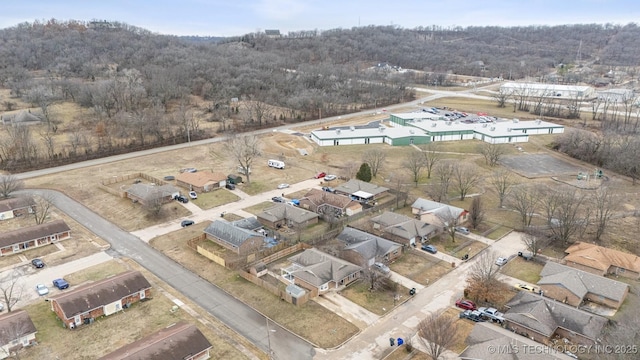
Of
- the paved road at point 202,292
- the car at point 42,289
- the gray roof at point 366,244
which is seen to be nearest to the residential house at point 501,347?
the paved road at point 202,292

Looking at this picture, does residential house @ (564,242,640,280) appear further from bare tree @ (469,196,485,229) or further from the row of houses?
the row of houses

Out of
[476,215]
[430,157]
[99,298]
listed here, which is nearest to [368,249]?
[476,215]

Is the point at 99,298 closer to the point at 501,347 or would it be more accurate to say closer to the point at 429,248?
the point at 501,347

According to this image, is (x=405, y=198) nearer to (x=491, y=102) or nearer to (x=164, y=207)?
(x=164, y=207)

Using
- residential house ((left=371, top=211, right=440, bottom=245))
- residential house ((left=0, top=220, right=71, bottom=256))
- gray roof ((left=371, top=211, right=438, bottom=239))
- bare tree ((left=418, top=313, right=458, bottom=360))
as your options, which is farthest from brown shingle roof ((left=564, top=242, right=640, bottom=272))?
residential house ((left=0, top=220, right=71, bottom=256))

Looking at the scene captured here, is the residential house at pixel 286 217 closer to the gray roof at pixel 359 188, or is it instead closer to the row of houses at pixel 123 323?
the gray roof at pixel 359 188
